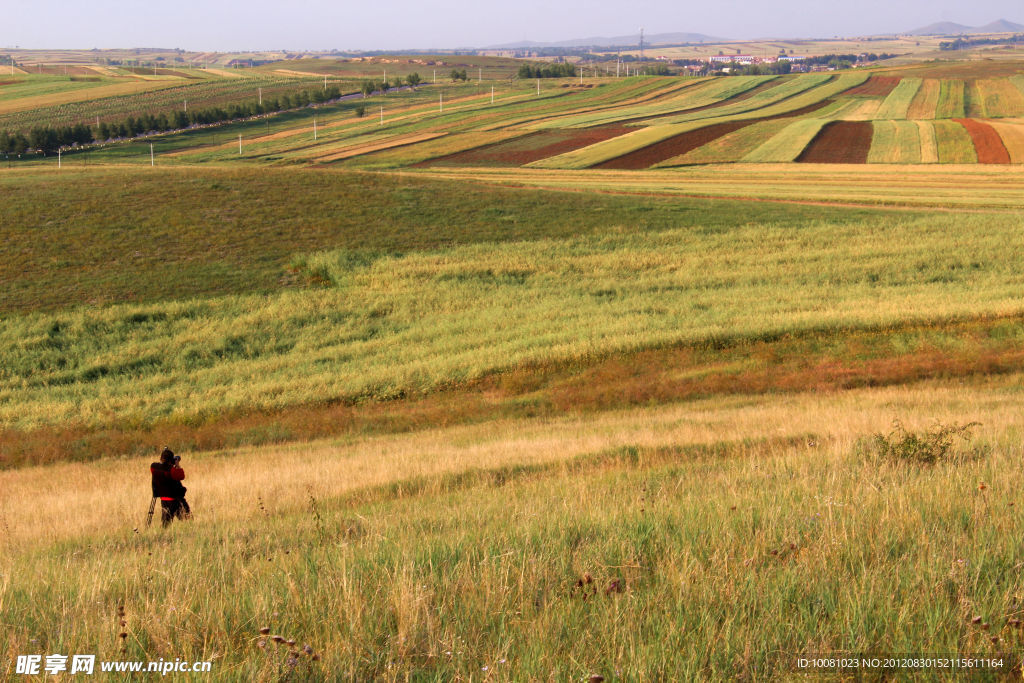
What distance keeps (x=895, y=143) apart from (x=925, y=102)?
4250 cm

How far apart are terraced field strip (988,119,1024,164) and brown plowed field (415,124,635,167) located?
42586 mm

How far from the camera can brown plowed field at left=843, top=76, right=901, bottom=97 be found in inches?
5325

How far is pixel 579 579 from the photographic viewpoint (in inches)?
177

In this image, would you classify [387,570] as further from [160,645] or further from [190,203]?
[190,203]

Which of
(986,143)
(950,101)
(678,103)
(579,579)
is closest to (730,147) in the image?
(986,143)

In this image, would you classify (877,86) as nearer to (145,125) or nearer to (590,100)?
(590,100)

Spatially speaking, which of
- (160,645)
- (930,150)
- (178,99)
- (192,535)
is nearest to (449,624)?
(160,645)

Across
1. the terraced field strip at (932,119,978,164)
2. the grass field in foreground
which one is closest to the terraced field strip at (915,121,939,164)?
the terraced field strip at (932,119,978,164)

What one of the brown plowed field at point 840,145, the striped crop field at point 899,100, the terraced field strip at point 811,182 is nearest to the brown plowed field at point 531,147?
the terraced field strip at point 811,182

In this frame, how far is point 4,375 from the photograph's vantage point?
24.1m

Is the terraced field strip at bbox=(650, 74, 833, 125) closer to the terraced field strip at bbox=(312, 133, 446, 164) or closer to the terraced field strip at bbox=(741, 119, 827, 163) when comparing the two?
the terraced field strip at bbox=(741, 119, 827, 163)

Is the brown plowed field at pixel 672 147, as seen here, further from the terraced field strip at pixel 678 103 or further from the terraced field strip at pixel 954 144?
the terraced field strip at pixel 954 144

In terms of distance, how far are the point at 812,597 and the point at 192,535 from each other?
6.11m

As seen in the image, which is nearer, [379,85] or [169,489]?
[169,489]
